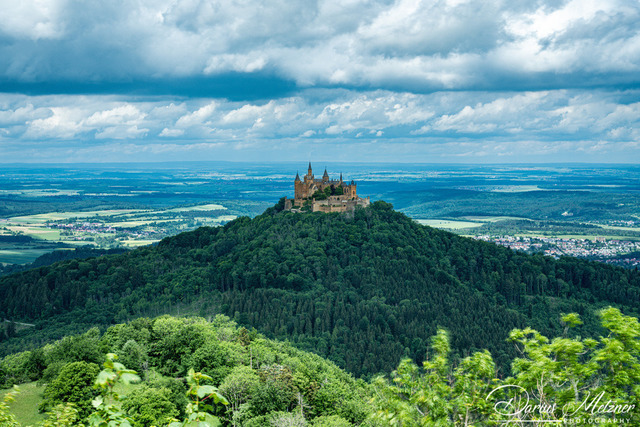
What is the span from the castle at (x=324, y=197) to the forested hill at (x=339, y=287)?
→ 3.28 m

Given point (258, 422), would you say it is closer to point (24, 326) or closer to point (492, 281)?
point (24, 326)

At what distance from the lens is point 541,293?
13800 cm

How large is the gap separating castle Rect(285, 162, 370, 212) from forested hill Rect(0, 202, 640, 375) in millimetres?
3282

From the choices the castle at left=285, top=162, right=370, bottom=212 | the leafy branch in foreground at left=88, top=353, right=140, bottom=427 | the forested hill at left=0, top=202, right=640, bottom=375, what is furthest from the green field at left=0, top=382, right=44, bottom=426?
the castle at left=285, top=162, right=370, bottom=212

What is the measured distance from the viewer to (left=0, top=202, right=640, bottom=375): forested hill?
4060 inches

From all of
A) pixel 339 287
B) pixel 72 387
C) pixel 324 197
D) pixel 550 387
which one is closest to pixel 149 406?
pixel 72 387

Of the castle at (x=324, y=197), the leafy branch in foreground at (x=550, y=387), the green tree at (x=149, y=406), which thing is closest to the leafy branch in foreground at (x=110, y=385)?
the leafy branch in foreground at (x=550, y=387)

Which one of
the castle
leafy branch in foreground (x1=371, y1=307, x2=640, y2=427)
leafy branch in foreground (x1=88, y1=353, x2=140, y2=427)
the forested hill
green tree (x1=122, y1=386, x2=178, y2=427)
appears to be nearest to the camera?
leafy branch in foreground (x1=88, y1=353, x2=140, y2=427)

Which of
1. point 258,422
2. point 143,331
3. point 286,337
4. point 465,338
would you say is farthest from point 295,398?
point 465,338

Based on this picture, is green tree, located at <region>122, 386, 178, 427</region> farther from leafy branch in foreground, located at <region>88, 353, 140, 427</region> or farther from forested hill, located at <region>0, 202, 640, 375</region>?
forested hill, located at <region>0, 202, 640, 375</region>

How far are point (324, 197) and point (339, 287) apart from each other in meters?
30.6

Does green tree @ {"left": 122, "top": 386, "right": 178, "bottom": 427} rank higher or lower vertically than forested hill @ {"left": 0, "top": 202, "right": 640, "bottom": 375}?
higher

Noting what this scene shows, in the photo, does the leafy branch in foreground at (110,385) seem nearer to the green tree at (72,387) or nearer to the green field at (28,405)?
the green field at (28,405)

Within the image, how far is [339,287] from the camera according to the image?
124m
